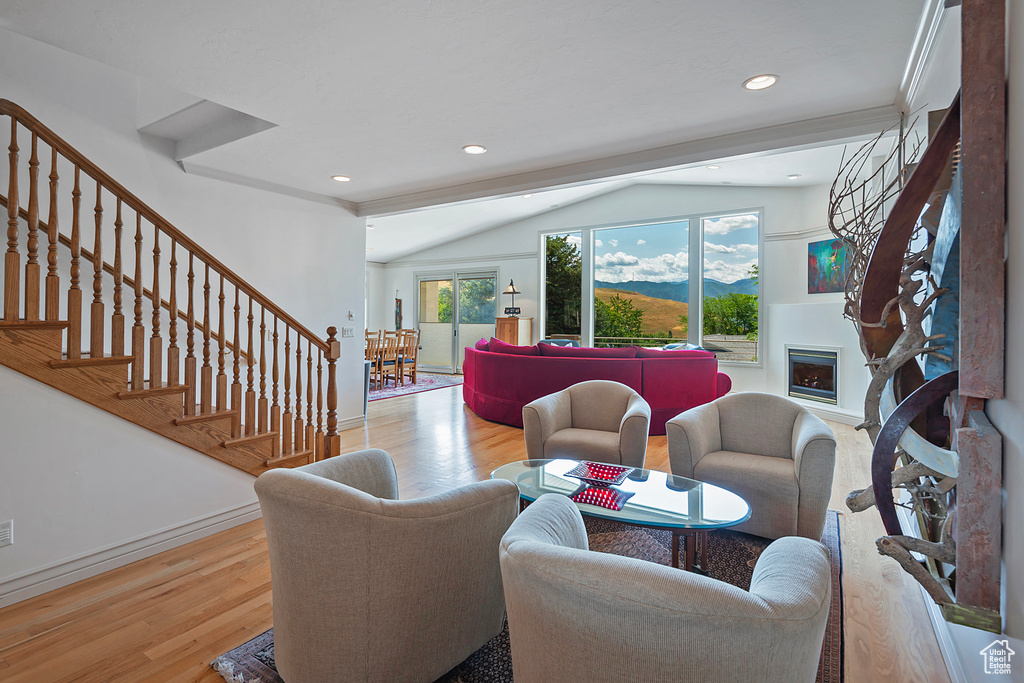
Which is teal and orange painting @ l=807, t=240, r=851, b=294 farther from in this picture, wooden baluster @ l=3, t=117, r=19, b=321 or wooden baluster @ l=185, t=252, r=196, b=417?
wooden baluster @ l=3, t=117, r=19, b=321

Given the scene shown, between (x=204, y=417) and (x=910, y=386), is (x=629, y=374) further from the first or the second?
(x=204, y=417)

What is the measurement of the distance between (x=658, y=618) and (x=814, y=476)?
1963mm

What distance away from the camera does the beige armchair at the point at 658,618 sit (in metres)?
0.84

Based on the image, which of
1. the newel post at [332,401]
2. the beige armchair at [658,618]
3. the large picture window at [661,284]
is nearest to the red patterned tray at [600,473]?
the beige armchair at [658,618]

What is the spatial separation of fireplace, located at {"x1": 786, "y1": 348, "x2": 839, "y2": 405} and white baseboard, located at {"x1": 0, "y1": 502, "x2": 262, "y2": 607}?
6.09m

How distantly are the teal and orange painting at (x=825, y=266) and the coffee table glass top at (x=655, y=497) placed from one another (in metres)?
4.98

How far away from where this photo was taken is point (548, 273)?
9133 mm

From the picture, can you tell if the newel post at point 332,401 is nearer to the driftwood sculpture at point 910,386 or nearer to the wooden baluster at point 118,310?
the wooden baluster at point 118,310

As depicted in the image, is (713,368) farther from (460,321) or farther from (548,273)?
(460,321)

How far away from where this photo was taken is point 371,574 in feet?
4.58

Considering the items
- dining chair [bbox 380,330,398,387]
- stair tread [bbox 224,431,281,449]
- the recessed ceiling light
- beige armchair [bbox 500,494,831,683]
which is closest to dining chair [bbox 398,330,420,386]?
dining chair [bbox 380,330,398,387]

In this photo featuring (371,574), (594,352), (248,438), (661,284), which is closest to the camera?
(371,574)

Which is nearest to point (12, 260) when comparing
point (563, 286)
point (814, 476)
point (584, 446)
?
point (584, 446)

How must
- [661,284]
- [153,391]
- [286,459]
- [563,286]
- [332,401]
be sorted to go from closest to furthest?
[153,391]
[286,459]
[332,401]
[661,284]
[563,286]
